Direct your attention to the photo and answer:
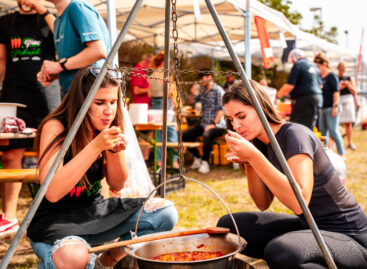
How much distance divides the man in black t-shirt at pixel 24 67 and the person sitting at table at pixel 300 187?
181cm

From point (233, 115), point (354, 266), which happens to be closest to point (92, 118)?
point (233, 115)

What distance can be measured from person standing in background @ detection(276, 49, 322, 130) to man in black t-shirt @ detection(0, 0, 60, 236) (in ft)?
11.6

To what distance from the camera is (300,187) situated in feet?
5.43

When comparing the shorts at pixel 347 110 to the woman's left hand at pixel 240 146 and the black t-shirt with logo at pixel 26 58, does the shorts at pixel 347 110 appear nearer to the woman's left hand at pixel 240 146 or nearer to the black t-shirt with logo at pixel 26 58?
the black t-shirt with logo at pixel 26 58

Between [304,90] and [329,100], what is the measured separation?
1.34 m

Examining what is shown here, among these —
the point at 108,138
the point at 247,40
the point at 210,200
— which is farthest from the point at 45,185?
the point at 247,40

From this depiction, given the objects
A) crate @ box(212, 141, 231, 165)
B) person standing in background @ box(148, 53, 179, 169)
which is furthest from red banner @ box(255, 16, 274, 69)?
crate @ box(212, 141, 231, 165)

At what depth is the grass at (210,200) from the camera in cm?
284

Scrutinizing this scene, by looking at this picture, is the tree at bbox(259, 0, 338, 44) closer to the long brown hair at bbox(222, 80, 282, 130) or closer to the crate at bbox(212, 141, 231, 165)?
the crate at bbox(212, 141, 231, 165)

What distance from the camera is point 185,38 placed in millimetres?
9430

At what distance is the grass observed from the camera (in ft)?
9.33

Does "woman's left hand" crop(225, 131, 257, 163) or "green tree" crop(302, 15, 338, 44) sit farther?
"green tree" crop(302, 15, 338, 44)

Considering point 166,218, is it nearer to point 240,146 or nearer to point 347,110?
point 240,146

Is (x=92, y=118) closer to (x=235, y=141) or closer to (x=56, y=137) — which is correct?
(x=56, y=137)
